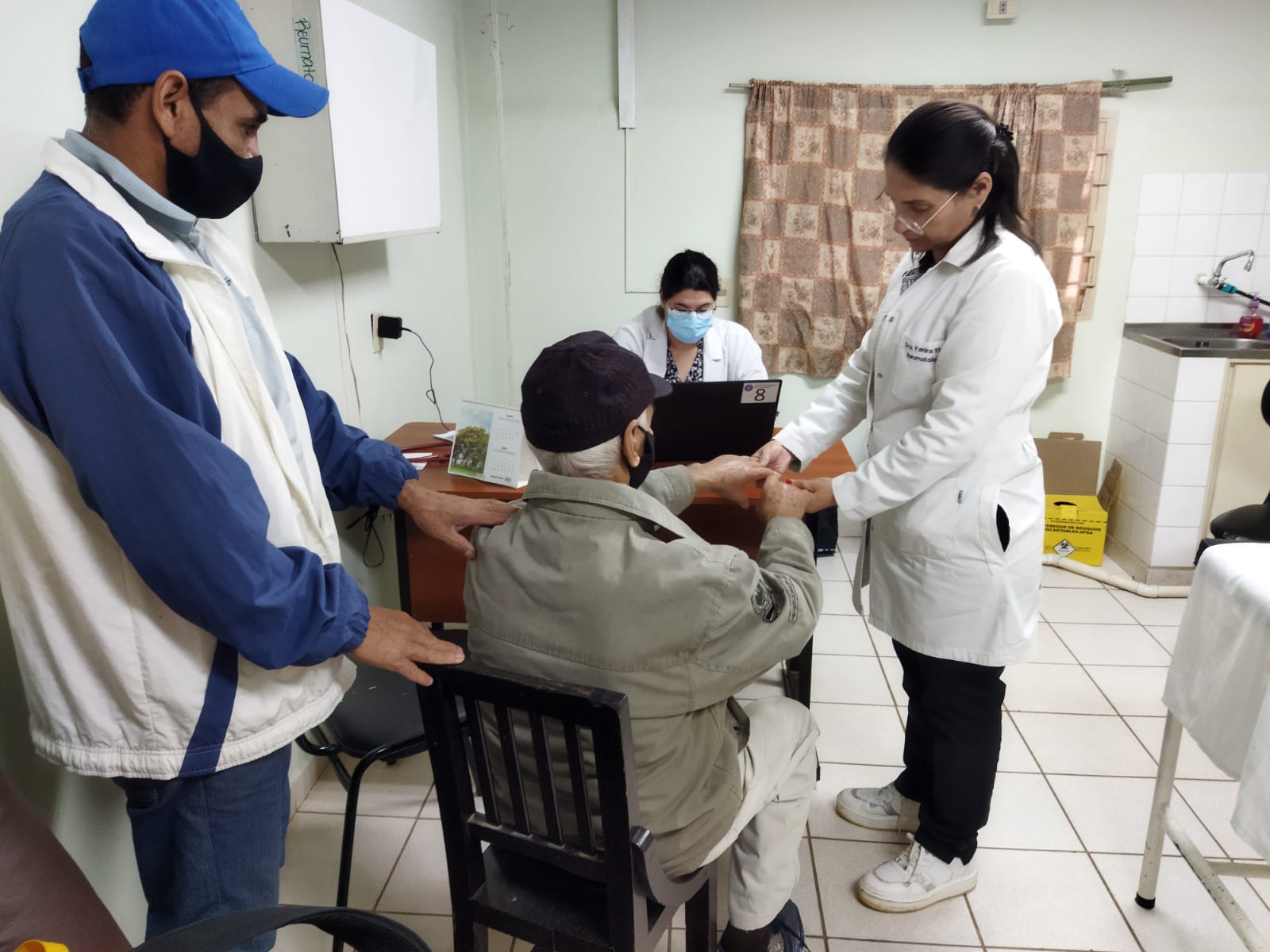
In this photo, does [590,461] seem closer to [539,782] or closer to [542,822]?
[539,782]

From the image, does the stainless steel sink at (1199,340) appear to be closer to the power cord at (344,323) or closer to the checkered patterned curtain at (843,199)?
the checkered patterned curtain at (843,199)

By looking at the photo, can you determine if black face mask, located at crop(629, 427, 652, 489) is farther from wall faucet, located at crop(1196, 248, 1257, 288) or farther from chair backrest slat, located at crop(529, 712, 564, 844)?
wall faucet, located at crop(1196, 248, 1257, 288)

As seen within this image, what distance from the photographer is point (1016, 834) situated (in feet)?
7.02

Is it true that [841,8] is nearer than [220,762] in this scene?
No

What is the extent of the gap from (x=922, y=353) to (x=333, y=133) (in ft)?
4.69

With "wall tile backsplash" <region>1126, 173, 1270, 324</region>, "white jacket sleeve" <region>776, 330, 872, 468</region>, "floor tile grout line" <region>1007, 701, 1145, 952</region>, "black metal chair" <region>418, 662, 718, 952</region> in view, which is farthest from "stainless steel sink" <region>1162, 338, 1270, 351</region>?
"black metal chair" <region>418, 662, 718, 952</region>

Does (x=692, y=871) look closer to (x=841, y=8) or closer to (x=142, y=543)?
(x=142, y=543)

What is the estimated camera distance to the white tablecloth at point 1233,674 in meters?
1.30

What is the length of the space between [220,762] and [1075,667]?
8.94 ft

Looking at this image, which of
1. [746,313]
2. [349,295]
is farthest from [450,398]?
[746,313]

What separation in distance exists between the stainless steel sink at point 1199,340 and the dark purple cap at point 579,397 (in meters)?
3.02

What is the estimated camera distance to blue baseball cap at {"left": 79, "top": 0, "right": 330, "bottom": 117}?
974mm

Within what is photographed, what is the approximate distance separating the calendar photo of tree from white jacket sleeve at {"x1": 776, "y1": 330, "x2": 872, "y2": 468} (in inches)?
31.6

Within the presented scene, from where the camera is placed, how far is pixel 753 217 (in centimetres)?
379
